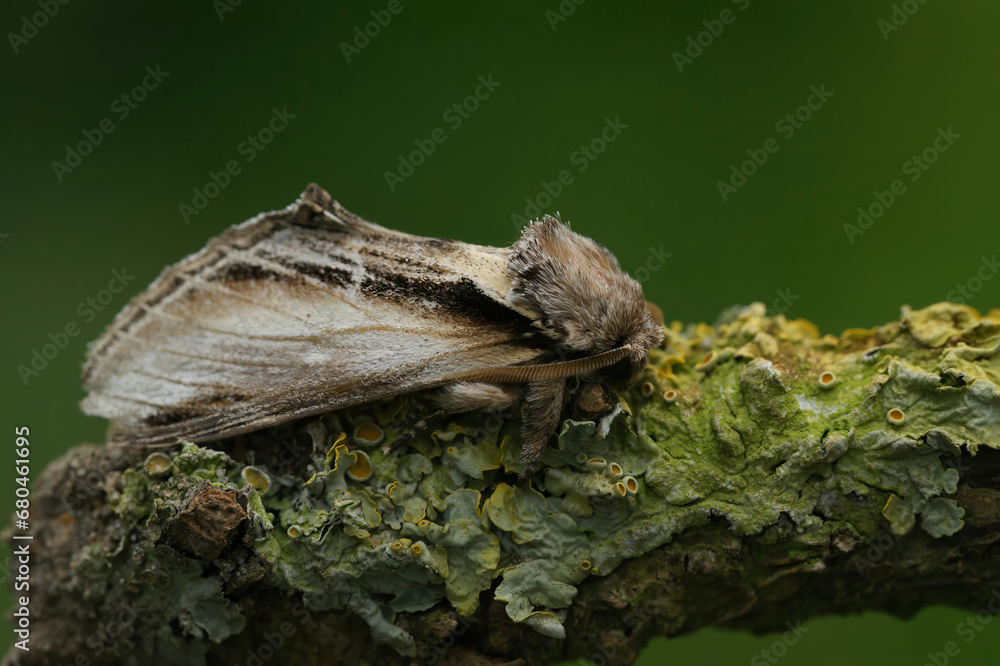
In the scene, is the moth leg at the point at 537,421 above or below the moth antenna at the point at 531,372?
below

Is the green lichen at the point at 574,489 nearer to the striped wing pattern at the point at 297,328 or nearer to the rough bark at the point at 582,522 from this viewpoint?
the rough bark at the point at 582,522

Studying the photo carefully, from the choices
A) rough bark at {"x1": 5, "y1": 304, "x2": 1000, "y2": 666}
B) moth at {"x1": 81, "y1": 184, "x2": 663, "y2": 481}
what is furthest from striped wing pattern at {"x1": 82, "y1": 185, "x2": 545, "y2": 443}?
rough bark at {"x1": 5, "y1": 304, "x2": 1000, "y2": 666}

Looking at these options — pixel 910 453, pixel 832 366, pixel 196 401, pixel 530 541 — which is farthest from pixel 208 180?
pixel 910 453

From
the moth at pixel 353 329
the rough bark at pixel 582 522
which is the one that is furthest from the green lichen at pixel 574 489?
the moth at pixel 353 329

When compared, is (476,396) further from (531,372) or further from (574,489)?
(574,489)

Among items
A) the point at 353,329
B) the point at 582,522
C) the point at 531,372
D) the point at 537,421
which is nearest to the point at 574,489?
the point at 582,522

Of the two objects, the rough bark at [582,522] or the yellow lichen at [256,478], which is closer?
the rough bark at [582,522]

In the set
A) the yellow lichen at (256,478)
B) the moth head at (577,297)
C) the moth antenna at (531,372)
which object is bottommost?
the yellow lichen at (256,478)
